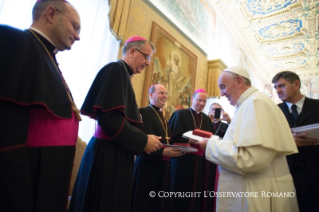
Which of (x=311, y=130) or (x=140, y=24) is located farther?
(x=140, y=24)

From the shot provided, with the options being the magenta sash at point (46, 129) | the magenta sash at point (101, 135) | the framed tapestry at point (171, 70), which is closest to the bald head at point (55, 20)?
the magenta sash at point (46, 129)

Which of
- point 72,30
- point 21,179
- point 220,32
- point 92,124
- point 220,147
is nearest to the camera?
point 21,179

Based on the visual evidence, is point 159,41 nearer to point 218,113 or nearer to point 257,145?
point 218,113

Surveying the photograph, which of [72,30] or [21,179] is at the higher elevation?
[72,30]

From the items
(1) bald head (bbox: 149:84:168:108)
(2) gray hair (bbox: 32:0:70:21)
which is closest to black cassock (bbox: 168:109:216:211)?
(1) bald head (bbox: 149:84:168:108)

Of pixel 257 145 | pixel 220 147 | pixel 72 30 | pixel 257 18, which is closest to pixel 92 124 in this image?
pixel 72 30

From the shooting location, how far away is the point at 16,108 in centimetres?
91

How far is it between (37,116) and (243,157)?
140 cm

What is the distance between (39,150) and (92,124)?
6.79 ft

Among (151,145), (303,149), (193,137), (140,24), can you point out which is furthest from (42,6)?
(140,24)

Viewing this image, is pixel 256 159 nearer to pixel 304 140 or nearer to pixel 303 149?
pixel 304 140

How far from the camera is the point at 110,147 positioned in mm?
1518

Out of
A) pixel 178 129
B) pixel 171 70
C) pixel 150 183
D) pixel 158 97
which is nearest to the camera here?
pixel 150 183

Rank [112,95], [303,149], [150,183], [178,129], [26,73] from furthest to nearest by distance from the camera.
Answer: [178,129] < [150,183] < [303,149] < [112,95] < [26,73]
